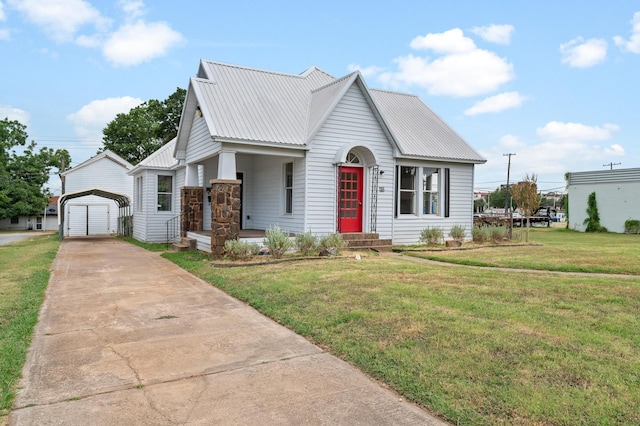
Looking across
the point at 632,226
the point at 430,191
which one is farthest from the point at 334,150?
the point at 632,226

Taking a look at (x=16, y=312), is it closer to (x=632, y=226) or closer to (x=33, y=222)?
(x=632, y=226)

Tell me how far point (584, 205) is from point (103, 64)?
29.9 metres

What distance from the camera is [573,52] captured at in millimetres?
15453

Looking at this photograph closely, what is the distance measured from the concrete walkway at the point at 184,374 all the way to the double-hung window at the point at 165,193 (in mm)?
13949

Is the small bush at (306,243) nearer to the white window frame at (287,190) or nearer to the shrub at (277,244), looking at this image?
the shrub at (277,244)

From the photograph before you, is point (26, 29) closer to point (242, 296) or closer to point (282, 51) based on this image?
point (282, 51)

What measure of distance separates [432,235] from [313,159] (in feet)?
16.3

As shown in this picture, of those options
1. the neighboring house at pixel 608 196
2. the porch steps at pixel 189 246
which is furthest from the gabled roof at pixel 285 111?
the neighboring house at pixel 608 196

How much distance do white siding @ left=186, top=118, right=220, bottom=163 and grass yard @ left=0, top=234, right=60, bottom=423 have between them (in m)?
5.16

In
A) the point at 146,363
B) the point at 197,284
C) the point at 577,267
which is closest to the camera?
the point at 146,363

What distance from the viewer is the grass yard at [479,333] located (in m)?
3.40

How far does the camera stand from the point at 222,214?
12000mm

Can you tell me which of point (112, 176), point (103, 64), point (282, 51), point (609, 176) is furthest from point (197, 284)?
point (609, 176)

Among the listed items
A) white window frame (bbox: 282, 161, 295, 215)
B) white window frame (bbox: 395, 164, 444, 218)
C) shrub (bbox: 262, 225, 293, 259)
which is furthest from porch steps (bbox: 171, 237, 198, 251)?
white window frame (bbox: 395, 164, 444, 218)
